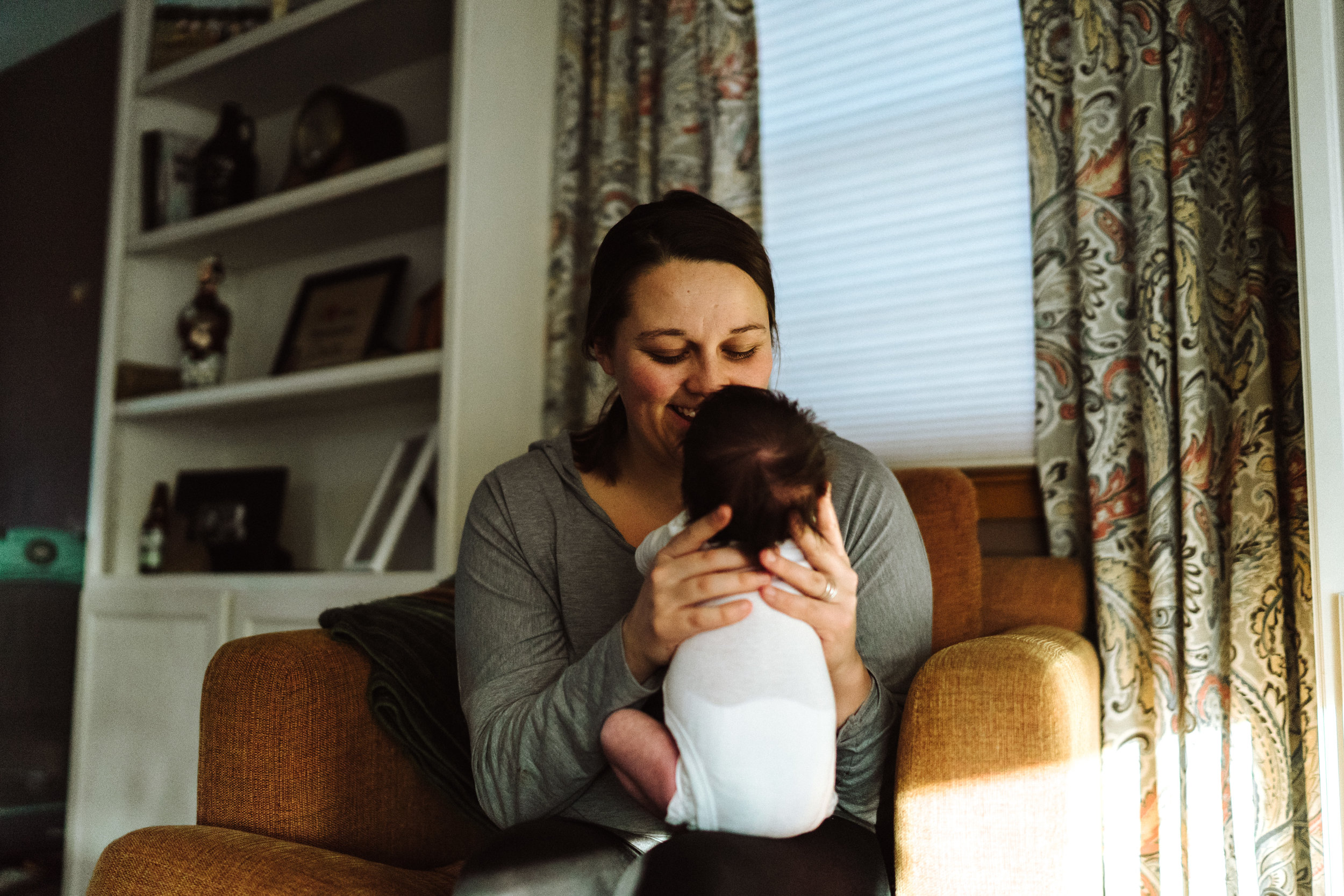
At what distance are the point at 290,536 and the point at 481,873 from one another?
2.30 metres

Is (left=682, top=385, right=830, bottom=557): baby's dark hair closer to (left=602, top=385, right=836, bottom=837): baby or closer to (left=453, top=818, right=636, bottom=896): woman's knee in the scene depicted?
(left=602, top=385, right=836, bottom=837): baby

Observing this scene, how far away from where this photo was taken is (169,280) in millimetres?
2957

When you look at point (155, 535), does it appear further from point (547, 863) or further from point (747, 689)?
point (747, 689)

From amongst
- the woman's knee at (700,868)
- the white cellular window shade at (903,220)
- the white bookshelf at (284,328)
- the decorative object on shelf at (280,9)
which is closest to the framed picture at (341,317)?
the white bookshelf at (284,328)

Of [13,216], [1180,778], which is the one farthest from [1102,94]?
[13,216]

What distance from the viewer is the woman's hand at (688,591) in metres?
0.89

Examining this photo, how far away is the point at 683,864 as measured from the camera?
78 centimetres

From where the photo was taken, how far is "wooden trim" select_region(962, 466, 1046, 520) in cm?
181

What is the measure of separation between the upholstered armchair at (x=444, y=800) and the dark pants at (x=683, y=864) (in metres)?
0.10

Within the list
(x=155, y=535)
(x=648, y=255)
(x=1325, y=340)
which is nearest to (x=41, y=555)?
(x=155, y=535)

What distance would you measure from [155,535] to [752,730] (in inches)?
97.0

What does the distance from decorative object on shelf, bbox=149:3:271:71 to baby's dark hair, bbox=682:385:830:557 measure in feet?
8.36

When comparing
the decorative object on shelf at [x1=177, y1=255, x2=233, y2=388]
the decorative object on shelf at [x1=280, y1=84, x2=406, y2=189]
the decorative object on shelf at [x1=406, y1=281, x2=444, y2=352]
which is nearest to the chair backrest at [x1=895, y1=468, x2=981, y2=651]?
the decorative object on shelf at [x1=406, y1=281, x2=444, y2=352]

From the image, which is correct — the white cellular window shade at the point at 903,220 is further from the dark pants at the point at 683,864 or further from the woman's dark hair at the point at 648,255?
the dark pants at the point at 683,864
